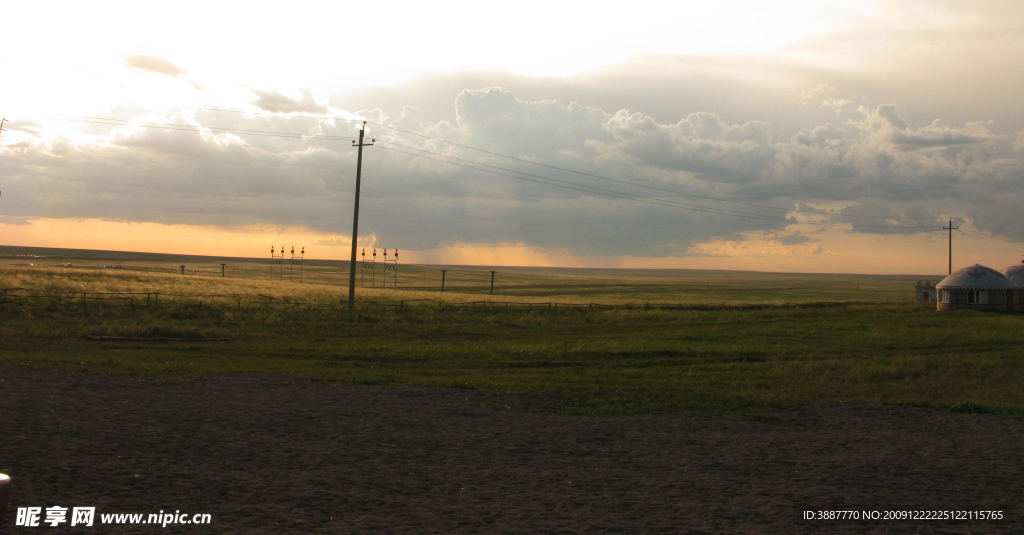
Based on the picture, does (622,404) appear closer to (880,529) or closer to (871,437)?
(871,437)

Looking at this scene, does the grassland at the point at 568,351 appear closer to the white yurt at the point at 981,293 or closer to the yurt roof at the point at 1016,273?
the white yurt at the point at 981,293

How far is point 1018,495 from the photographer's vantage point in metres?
9.25

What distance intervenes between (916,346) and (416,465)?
3035 centimetres

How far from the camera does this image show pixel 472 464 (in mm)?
10320

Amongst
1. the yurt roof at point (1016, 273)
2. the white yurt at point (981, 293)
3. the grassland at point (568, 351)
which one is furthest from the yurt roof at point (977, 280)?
the grassland at point (568, 351)

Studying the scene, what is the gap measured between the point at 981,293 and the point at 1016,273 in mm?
15284

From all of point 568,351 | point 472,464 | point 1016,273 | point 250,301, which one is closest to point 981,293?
point 1016,273

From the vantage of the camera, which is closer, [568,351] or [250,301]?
[568,351]

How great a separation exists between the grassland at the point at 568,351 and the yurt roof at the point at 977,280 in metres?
18.6

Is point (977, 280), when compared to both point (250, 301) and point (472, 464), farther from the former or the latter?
point (472, 464)

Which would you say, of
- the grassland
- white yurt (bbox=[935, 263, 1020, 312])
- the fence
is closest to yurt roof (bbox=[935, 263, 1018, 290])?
white yurt (bbox=[935, 263, 1020, 312])

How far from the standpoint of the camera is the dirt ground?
313 inches

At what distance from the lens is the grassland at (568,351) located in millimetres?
18219

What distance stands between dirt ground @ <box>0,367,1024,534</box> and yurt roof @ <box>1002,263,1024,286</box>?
73.9 m
